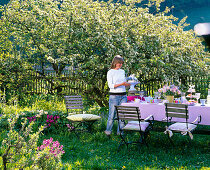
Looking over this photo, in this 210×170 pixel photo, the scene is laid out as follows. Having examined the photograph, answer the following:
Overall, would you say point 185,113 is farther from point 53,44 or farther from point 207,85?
point 207,85

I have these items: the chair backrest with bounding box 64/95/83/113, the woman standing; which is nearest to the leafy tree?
the chair backrest with bounding box 64/95/83/113

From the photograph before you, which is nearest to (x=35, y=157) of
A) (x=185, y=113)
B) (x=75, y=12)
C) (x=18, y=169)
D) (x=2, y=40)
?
(x=18, y=169)

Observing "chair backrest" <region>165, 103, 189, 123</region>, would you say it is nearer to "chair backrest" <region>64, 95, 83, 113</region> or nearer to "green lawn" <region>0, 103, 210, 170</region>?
"green lawn" <region>0, 103, 210, 170</region>

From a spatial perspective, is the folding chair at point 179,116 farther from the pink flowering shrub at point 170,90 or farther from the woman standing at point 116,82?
the woman standing at point 116,82

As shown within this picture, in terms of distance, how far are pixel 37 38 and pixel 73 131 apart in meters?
5.26

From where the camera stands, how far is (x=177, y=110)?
545 centimetres

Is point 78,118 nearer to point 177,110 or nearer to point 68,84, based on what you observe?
point 177,110

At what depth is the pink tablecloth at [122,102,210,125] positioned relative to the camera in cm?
557

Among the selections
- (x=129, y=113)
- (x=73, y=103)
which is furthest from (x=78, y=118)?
(x=129, y=113)

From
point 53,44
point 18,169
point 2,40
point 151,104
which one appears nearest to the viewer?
point 18,169

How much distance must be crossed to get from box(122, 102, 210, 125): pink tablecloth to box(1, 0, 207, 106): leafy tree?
3.33 m

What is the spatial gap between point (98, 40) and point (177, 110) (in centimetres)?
531

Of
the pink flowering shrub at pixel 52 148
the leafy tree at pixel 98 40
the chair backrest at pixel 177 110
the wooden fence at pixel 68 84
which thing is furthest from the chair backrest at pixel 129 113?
the wooden fence at pixel 68 84

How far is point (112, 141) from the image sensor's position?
6.53 meters
